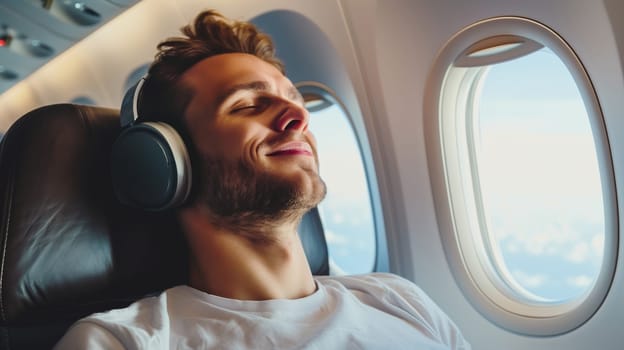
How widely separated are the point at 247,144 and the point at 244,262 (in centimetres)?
33

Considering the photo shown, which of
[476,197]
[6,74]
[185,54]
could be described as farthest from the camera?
[6,74]

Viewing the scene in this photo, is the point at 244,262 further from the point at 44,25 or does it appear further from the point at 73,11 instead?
the point at 44,25

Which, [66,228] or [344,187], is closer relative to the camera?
[66,228]

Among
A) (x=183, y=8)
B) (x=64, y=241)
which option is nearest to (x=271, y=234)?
(x=64, y=241)

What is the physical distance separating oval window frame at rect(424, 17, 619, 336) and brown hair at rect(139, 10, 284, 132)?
79cm

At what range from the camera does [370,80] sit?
258 cm

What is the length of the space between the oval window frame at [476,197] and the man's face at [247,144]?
889 millimetres

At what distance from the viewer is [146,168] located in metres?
1.46

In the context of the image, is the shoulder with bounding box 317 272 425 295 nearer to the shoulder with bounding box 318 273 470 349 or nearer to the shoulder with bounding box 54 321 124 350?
the shoulder with bounding box 318 273 470 349

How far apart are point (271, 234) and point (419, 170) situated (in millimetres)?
1170

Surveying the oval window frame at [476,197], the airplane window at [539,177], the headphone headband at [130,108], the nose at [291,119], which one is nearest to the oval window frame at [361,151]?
the oval window frame at [476,197]

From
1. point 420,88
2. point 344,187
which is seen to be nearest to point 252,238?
point 420,88

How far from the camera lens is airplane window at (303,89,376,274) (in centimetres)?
320

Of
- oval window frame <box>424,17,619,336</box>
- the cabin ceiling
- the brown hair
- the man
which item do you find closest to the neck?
the man
